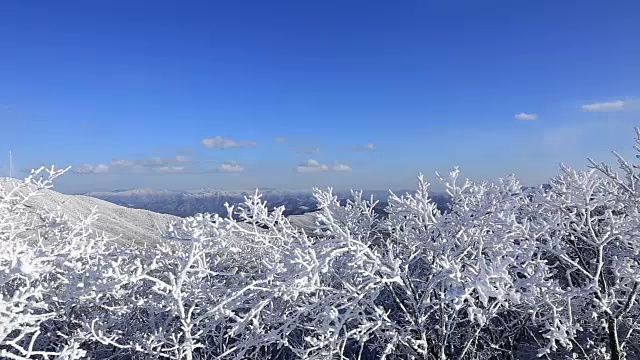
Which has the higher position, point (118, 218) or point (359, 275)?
point (359, 275)

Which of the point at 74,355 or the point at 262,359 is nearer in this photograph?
the point at 74,355

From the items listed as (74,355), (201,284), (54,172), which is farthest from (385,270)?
(54,172)

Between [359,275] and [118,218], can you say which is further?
[118,218]

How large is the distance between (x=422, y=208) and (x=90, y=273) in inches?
217

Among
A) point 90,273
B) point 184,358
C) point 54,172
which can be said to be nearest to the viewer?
point 90,273

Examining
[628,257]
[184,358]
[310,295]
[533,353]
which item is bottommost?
[533,353]

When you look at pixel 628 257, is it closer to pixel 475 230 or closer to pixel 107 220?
pixel 475 230

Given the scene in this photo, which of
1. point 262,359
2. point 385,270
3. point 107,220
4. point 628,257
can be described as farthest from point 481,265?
point 107,220

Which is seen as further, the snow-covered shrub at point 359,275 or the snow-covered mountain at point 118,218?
the snow-covered mountain at point 118,218

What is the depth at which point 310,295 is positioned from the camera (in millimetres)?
8430

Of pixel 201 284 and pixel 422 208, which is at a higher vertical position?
pixel 422 208

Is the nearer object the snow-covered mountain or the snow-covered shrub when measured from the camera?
the snow-covered shrub

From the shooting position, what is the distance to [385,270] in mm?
7316

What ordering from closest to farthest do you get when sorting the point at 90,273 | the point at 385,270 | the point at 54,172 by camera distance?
the point at 90,273 → the point at 385,270 → the point at 54,172
